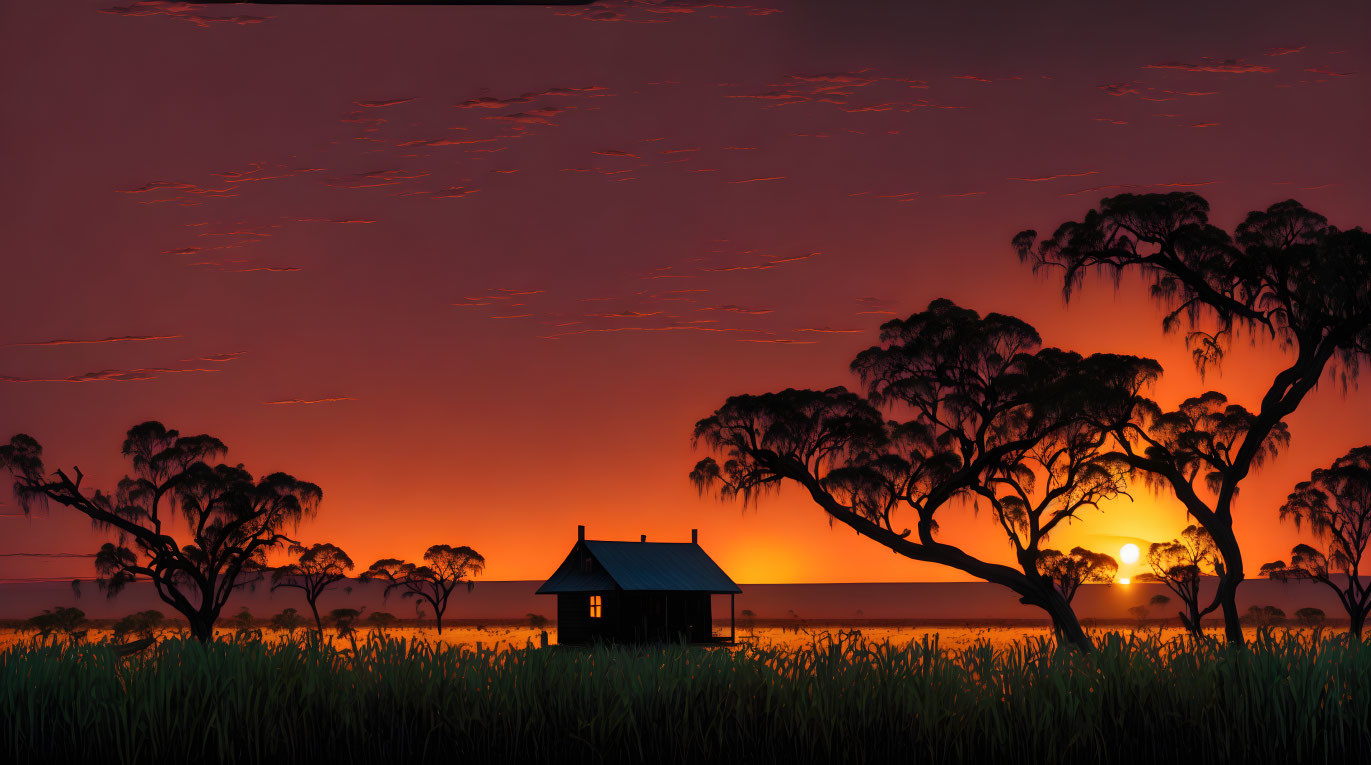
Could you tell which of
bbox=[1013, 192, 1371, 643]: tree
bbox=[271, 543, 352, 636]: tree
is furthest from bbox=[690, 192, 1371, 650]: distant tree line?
bbox=[271, 543, 352, 636]: tree

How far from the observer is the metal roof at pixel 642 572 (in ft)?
154

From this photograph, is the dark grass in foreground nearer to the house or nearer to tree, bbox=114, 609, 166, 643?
the house

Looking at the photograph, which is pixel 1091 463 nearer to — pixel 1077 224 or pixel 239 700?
pixel 1077 224

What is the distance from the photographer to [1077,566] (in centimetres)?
6159

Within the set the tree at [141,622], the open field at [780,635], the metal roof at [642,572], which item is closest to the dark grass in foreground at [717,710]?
the open field at [780,635]

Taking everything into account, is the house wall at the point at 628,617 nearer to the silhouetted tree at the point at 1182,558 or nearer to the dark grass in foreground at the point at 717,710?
the silhouetted tree at the point at 1182,558

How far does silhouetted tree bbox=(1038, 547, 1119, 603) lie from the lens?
202 ft

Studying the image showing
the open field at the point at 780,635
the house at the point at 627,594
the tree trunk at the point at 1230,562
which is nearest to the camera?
the open field at the point at 780,635

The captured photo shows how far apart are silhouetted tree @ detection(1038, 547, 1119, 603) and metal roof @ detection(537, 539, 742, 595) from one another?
813 inches

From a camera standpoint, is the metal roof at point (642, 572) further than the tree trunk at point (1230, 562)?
Yes

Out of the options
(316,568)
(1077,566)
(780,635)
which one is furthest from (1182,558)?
(316,568)

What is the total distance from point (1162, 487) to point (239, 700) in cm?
2652

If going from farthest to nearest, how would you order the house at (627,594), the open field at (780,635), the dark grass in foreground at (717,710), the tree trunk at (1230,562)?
1. the house at (627,594)
2. the tree trunk at (1230,562)
3. the open field at (780,635)
4. the dark grass in foreground at (717,710)

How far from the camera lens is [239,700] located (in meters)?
10.0
